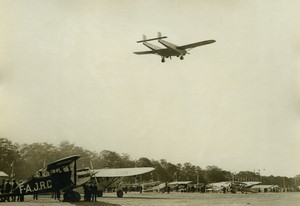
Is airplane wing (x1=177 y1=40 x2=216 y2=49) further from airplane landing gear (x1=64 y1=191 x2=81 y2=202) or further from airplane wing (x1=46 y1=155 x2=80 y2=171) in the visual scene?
airplane landing gear (x1=64 y1=191 x2=81 y2=202)

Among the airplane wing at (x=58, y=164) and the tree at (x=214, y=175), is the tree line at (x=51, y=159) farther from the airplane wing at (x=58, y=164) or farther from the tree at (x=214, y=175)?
the tree at (x=214, y=175)

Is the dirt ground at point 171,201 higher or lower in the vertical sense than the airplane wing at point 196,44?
lower

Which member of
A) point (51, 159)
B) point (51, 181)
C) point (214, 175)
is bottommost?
point (214, 175)

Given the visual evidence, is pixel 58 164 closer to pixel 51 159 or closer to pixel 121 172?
pixel 121 172

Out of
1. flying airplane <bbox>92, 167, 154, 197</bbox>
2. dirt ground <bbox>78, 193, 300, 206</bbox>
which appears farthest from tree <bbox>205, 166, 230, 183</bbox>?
flying airplane <bbox>92, 167, 154, 197</bbox>

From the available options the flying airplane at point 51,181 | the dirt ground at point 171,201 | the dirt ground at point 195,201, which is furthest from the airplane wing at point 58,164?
the dirt ground at point 195,201

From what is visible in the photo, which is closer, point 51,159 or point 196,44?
point 196,44

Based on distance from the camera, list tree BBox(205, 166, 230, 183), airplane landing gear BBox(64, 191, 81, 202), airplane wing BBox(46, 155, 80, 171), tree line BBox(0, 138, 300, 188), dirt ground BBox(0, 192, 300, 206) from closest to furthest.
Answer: airplane wing BBox(46, 155, 80, 171)
dirt ground BBox(0, 192, 300, 206)
airplane landing gear BBox(64, 191, 81, 202)
tree line BBox(0, 138, 300, 188)
tree BBox(205, 166, 230, 183)

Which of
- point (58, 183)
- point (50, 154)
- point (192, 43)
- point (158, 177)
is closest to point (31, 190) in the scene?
point (58, 183)

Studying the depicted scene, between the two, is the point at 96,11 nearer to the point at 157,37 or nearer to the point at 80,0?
the point at 80,0

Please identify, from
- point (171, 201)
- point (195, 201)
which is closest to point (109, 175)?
point (171, 201)

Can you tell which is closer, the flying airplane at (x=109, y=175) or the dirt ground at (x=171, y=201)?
the dirt ground at (x=171, y=201)
